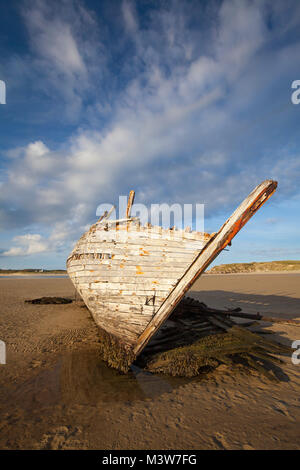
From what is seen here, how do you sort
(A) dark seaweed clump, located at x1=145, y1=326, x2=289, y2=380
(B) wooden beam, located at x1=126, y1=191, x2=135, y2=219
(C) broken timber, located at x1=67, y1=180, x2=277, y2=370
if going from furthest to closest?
(B) wooden beam, located at x1=126, y1=191, x2=135, y2=219 < (A) dark seaweed clump, located at x1=145, y1=326, x2=289, y2=380 < (C) broken timber, located at x1=67, y1=180, x2=277, y2=370

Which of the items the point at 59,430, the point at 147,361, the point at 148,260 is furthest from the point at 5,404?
the point at 148,260

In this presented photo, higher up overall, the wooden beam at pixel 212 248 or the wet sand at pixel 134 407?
the wooden beam at pixel 212 248

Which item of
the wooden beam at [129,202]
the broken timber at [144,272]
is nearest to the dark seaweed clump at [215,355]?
the broken timber at [144,272]

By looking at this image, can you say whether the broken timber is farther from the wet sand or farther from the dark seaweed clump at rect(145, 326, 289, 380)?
the wet sand

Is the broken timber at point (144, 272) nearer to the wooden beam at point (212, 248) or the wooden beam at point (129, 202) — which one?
the wooden beam at point (212, 248)

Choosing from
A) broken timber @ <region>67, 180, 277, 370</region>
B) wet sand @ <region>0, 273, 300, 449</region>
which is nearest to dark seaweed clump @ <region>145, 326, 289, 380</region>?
wet sand @ <region>0, 273, 300, 449</region>

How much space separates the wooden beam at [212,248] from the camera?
4.31 m

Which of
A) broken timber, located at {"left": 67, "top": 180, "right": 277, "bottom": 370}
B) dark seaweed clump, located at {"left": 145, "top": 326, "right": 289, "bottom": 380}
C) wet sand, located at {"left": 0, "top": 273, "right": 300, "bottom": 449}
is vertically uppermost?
broken timber, located at {"left": 67, "top": 180, "right": 277, "bottom": 370}

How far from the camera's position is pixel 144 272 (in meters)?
5.12

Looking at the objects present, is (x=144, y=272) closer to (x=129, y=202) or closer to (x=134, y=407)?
(x=129, y=202)

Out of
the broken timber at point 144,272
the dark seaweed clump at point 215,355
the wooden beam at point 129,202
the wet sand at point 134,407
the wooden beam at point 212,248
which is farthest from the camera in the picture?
the wooden beam at point 129,202

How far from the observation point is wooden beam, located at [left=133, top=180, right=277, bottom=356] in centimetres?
431

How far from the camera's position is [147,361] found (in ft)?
18.1

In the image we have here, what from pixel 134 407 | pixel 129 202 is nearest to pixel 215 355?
pixel 134 407
